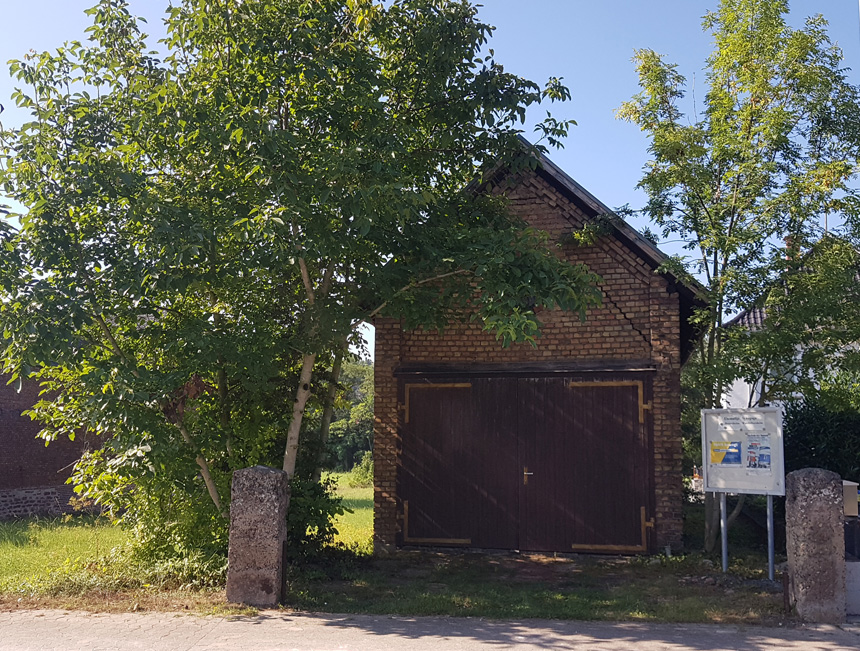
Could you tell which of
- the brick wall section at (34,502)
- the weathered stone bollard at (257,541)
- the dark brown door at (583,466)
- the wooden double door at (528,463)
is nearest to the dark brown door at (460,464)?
the wooden double door at (528,463)

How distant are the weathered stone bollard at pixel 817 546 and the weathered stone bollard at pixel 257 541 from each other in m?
4.99

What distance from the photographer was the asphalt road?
675 centimetres

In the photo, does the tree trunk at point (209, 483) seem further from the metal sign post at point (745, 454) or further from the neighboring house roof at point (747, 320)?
the neighboring house roof at point (747, 320)

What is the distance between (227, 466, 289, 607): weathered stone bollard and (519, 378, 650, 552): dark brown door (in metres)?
4.63

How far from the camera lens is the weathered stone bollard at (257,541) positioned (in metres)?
8.10

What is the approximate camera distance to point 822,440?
1174cm

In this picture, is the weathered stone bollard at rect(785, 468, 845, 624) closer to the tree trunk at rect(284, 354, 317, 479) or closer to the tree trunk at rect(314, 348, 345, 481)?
the tree trunk at rect(284, 354, 317, 479)

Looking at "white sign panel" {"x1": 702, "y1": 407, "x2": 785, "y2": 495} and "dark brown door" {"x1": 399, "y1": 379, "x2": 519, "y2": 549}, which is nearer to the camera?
"white sign panel" {"x1": 702, "y1": 407, "x2": 785, "y2": 495}

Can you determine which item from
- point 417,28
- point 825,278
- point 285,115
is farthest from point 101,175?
point 825,278

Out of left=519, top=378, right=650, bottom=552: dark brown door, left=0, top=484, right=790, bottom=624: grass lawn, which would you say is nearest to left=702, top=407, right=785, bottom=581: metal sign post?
left=0, top=484, right=790, bottom=624: grass lawn

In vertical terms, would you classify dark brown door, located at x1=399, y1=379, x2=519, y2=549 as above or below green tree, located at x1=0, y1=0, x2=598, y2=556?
below

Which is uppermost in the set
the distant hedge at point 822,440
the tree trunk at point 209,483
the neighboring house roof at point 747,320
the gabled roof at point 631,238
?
the gabled roof at point 631,238

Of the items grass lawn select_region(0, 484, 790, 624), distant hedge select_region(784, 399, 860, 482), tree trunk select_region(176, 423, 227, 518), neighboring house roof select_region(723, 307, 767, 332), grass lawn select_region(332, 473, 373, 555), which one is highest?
neighboring house roof select_region(723, 307, 767, 332)

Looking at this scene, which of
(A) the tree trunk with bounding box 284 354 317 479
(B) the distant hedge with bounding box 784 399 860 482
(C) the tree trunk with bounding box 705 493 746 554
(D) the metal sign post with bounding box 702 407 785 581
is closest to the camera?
(D) the metal sign post with bounding box 702 407 785 581
